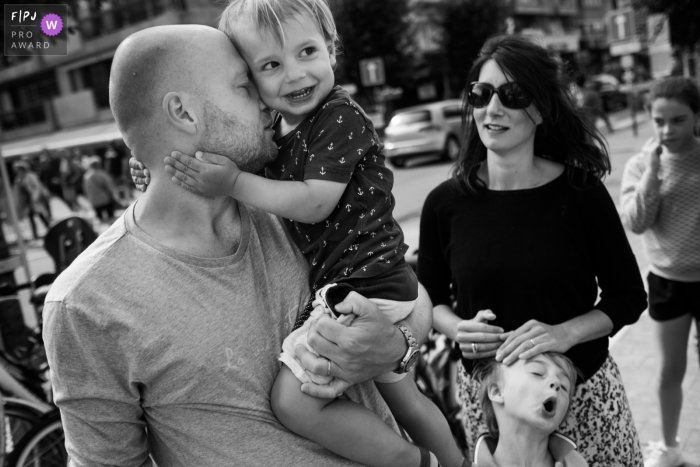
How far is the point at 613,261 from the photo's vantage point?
86.6 inches

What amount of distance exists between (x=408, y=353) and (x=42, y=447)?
270cm

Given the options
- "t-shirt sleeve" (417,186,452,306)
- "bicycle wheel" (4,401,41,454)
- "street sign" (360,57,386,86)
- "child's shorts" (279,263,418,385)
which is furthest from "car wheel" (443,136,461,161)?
"child's shorts" (279,263,418,385)

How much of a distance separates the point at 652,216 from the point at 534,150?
1255 millimetres

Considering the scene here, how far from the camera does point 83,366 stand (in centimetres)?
130

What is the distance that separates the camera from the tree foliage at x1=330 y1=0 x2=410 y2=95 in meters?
26.8

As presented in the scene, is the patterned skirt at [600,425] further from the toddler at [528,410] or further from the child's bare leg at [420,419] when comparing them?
the child's bare leg at [420,419]

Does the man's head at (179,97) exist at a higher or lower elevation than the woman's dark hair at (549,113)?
higher

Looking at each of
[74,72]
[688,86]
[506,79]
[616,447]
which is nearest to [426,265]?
[506,79]

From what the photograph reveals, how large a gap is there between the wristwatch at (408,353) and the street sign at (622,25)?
14.3m

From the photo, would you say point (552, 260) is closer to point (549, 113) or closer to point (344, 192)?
point (549, 113)

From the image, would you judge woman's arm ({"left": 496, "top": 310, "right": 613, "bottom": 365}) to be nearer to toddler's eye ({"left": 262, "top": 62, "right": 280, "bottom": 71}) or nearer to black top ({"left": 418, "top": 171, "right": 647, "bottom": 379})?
black top ({"left": 418, "top": 171, "right": 647, "bottom": 379})

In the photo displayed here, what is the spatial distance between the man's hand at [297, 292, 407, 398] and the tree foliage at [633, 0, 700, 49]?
11.1 meters

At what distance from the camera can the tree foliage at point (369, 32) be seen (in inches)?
1056

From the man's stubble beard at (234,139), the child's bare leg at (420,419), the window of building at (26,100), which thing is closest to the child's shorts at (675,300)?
the child's bare leg at (420,419)
